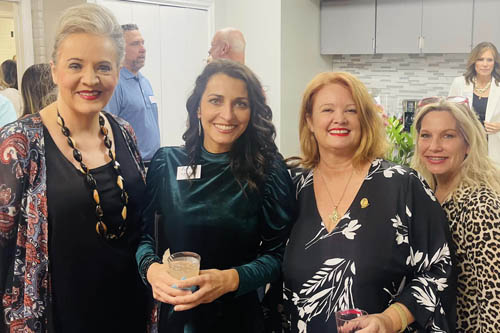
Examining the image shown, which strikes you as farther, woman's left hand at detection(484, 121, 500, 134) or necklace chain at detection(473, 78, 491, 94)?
necklace chain at detection(473, 78, 491, 94)

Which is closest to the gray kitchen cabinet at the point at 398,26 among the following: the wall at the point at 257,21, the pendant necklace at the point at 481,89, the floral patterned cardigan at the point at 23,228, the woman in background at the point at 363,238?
the pendant necklace at the point at 481,89

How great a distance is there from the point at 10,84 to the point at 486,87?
3.48 metres

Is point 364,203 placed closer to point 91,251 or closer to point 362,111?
point 362,111

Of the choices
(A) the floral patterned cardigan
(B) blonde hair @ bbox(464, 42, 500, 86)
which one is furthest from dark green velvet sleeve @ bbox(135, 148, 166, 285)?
(B) blonde hair @ bbox(464, 42, 500, 86)

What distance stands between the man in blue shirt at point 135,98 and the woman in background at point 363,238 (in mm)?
522

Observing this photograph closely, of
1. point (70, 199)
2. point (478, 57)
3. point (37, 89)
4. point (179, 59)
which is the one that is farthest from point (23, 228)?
point (478, 57)

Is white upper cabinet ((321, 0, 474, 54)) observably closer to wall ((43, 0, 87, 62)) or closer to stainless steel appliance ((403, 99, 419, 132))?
stainless steel appliance ((403, 99, 419, 132))

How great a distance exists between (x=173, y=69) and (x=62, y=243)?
800mm

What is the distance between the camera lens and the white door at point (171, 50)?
1540mm

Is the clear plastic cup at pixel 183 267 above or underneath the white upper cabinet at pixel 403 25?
underneath

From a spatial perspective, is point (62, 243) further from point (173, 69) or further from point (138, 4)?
point (138, 4)

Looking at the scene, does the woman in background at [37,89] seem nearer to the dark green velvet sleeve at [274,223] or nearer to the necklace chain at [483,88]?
the dark green velvet sleeve at [274,223]

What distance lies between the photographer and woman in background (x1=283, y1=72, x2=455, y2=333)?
142 cm

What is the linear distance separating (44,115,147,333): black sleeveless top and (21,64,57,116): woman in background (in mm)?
175
